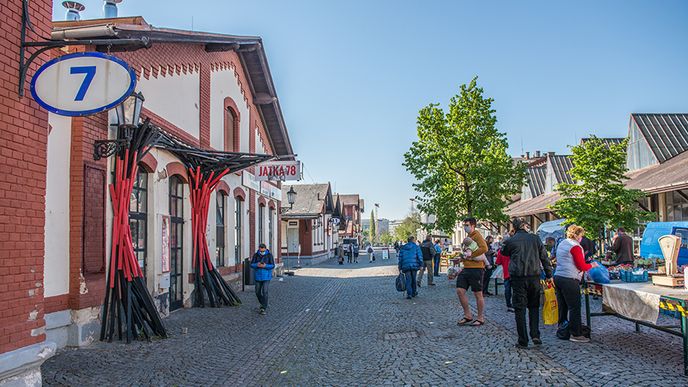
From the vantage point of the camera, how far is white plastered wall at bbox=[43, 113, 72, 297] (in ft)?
24.0

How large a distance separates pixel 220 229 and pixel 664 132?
19.4m

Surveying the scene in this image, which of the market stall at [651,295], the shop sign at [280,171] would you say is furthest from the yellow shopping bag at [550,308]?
the shop sign at [280,171]

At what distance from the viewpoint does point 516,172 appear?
1819 cm

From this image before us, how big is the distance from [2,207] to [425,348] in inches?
218

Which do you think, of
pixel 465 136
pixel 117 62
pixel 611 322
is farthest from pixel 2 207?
pixel 465 136

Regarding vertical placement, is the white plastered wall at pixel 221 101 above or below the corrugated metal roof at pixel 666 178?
above

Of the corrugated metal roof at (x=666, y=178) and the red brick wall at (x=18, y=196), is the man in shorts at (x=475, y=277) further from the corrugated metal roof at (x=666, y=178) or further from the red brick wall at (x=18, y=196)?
the corrugated metal roof at (x=666, y=178)

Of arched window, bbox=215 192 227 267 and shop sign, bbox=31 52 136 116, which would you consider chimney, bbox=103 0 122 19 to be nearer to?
arched window, bbox=215 192 227 267

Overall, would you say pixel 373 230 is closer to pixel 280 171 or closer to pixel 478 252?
pixel 280 171

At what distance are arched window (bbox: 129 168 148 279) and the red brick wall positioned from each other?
4844mm

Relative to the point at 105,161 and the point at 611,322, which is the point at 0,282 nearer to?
the point at 105,161

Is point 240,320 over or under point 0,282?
under

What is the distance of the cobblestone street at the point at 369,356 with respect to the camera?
19.7 ft

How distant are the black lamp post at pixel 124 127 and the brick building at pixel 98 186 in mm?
148
